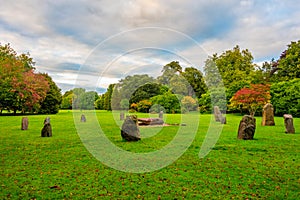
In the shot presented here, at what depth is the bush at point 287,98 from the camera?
29.8 m

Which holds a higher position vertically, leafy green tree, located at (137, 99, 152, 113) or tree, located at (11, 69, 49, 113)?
tree, located at (11, 69, 49, 113)

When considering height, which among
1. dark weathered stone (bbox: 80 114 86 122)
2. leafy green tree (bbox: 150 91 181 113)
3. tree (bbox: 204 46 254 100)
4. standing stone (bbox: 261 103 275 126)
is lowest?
dark weathered stone (bbox: 80 114 86 122)

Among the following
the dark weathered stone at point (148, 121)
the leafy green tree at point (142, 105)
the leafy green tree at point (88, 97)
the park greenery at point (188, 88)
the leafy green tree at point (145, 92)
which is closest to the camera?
the leafy green tree at point (88, 97)

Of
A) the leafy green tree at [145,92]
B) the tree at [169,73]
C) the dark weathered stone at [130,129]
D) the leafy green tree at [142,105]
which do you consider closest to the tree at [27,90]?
the leafy green tree at [142,105]

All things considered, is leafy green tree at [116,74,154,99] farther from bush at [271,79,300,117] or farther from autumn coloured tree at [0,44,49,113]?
autumn coloured tree at [0,44,49,113]

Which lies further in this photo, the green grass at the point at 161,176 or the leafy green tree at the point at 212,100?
the leafy green tree at the point at 212,100

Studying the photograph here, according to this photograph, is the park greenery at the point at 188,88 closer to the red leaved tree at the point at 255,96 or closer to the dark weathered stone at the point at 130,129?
the red leaved tree at the point at 255,96

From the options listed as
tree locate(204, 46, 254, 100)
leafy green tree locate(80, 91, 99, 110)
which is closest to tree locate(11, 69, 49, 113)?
leafy green tree locate(80, 91, 99, 110)

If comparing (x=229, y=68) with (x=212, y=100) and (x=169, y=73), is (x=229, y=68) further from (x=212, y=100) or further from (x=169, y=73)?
(x=169, y=73)

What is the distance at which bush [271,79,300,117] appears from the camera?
2984cm

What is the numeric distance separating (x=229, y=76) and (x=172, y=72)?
26129 millimetres

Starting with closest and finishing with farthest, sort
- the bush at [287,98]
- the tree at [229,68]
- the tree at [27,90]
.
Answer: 1. the bush at [287,98]
2. the tree at [27,90]
3. the tree at [229,68]

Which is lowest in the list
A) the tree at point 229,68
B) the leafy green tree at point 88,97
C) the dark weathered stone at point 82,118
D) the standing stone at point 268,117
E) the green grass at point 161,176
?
the green grass at point 161,176

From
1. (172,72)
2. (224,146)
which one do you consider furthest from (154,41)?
(172,72)
